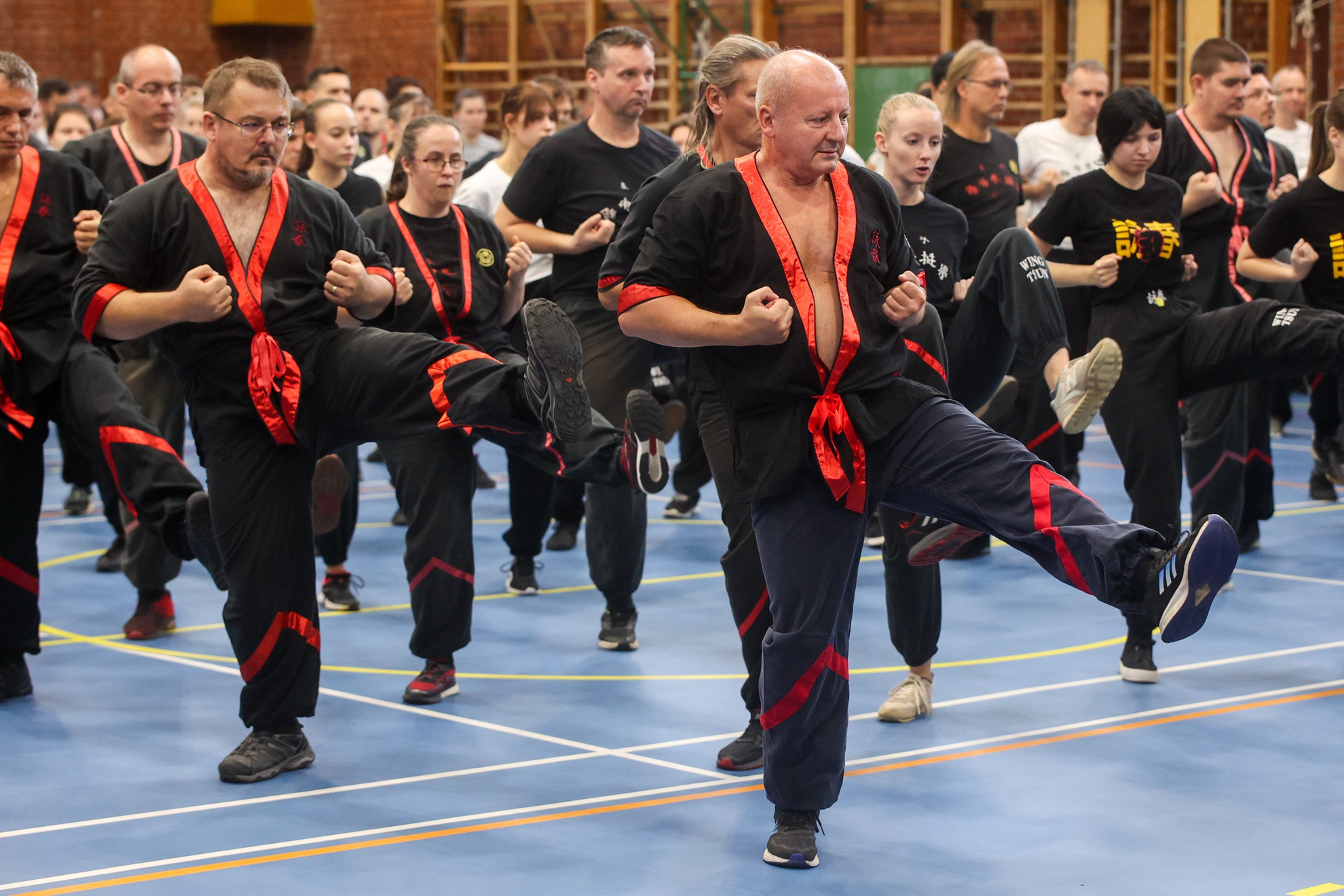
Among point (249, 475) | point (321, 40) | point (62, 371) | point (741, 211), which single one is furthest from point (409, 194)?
point (321, 40)

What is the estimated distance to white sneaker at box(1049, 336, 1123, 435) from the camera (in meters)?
4.23

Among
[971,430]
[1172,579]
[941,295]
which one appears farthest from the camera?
[941,295]

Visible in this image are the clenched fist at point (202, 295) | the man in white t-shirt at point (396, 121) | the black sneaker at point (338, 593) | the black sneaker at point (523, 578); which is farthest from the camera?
the man in white t-shirt at point (396, 121)

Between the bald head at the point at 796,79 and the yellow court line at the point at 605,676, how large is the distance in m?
2.28

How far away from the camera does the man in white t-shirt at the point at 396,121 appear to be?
8852 millimetres

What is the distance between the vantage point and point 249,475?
13.6ft

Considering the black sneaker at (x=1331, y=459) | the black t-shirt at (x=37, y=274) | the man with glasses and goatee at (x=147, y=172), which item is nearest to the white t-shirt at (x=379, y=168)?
the man with glasses and goatee at (x=147, y=172)

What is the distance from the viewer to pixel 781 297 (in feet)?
11.3

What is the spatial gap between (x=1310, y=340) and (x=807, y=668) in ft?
7.29

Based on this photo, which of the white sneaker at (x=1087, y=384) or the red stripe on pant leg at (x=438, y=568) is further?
the red stripe on pant leg at (x=438, y=568)

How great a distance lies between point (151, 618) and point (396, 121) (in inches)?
163

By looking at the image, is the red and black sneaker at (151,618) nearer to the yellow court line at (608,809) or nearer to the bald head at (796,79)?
the yellow court line at (608,809)

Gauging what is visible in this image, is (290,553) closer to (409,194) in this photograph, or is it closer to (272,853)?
(272,853)

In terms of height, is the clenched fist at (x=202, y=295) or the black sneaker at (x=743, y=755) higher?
the clenched fist at (x=202, y=295)
